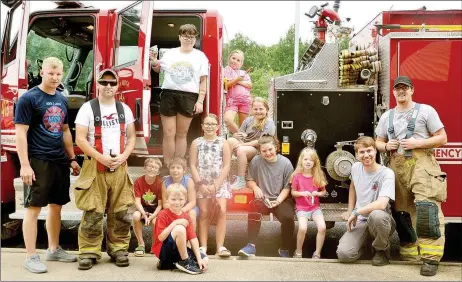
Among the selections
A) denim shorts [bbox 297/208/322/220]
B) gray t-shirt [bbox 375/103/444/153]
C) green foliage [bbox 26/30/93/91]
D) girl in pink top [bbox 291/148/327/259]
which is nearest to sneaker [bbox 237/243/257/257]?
girl in pink top [bbox 291/148/327/259]

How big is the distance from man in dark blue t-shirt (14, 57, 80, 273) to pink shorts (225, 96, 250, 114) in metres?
2.14

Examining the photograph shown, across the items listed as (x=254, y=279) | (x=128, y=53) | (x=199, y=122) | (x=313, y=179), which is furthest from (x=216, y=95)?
(x=254, y=279)

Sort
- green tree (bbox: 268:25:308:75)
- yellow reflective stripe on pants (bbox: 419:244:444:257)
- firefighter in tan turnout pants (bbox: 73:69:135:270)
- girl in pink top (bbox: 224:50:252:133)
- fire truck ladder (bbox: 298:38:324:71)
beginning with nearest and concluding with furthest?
firefighter in tan turnout pants (bbox: 73:69:135:270)
yellow reflective stripe on pants (bbox: 419:244:444:257)
girl in pink top (bbox: 224:50:252:133)
fire truck ladder (bbox: 298:38:324:71)
green tree (bbox: 268:25:308:75)

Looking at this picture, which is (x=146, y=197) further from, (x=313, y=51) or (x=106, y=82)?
(x=313, y=51)

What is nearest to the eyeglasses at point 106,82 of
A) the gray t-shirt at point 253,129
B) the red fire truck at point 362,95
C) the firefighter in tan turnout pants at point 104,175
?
the firefighter in tan turnout pants at point 104,175

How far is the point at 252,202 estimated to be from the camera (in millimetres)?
5281

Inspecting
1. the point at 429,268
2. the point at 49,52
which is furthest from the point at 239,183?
the point at 49,52

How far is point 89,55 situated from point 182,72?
1.57 m

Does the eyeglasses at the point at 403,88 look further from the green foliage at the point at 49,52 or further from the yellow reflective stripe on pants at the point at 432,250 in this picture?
the green foliage at the point at 49,52

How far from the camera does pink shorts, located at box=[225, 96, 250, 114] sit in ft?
20.8

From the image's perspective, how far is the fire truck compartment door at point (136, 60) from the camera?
17.3 feet

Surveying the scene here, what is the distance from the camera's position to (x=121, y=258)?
183 inches

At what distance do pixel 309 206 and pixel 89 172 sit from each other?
81.0 inches

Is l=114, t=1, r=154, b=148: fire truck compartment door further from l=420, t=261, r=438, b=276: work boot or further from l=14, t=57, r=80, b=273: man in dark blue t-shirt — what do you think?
l=420, t=261, r=438, b=276: work boot
